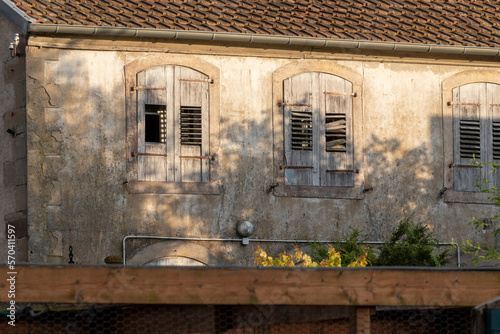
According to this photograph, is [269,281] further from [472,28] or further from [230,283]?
[472,28]

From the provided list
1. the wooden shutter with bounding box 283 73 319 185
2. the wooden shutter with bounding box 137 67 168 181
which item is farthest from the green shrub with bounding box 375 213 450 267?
the wooden shutter with bounding box 137 67 168 181

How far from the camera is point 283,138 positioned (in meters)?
13.5

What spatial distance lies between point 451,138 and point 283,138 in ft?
8.01

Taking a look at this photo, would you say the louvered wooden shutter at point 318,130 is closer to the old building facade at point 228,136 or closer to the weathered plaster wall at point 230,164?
the old building facade at point 228,136

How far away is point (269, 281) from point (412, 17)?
33.2 ft

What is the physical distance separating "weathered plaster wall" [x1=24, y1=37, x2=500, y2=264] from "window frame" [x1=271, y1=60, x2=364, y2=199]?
77 mm

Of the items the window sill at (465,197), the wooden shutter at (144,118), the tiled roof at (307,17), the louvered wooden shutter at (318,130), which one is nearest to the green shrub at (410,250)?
the window sill at (465,197)

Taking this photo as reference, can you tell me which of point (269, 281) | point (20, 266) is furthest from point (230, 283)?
point (20, 266)

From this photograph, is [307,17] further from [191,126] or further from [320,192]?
[320,192]

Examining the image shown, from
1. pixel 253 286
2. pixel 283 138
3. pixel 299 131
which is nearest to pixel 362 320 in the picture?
pixel 253 286

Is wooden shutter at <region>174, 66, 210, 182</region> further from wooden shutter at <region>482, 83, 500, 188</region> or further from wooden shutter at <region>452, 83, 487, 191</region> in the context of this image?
wooden shutter at <region>482, 83, 500, 188</region>

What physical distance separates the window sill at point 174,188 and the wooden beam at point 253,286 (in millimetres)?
8036

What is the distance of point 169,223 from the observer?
511 inches

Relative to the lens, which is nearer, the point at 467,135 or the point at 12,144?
the point at 12,144
